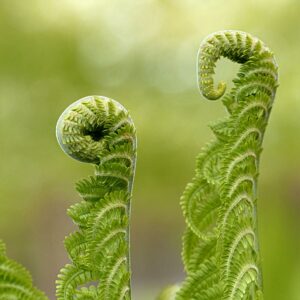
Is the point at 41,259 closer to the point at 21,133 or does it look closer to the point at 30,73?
the point at 21,133

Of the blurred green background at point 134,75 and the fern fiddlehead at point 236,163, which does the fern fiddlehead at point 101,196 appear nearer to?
the fern fiddlehead at point 236,163

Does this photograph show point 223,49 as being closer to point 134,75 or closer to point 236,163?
point 236,163

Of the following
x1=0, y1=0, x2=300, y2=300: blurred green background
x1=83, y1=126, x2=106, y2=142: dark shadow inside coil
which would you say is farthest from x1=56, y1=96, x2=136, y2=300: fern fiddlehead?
x1=0, y1=0, x2=300, y2=300: blurred green background

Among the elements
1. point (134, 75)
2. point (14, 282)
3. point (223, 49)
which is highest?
point (134, 75)

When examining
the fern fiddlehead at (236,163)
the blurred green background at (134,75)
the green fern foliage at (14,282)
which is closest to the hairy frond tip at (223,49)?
the fern fiddlehead at (236,163)

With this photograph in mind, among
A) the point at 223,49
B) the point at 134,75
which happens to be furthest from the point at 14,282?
the point at 134,75

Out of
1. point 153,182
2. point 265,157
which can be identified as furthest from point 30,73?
point 265,157
